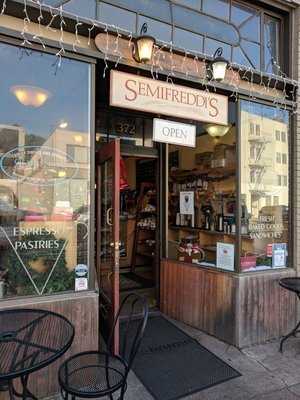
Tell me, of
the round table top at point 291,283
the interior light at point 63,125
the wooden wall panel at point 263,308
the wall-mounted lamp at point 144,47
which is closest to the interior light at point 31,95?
the interior light at point 63,125

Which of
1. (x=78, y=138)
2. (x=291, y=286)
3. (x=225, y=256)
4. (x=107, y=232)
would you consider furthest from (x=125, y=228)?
(x=78, y=138)

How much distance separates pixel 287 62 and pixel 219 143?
1.25m

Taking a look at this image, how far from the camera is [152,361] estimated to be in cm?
316

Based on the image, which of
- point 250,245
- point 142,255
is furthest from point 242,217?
point 142,255

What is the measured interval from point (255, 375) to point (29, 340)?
79.1 inches

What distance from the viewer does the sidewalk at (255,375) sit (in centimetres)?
264

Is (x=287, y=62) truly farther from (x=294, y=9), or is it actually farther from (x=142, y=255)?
(x=142, y=255)

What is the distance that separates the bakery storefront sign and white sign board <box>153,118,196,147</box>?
0.36 feet

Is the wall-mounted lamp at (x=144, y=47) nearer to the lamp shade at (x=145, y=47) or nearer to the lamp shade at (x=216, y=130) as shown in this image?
the lamp shade at (x=145, y=47)

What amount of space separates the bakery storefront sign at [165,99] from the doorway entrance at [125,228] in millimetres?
396

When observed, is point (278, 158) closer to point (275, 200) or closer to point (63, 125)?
point (275, 200)

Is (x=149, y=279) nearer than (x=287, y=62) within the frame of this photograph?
No

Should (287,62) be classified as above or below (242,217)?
above

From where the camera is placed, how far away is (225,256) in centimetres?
372
